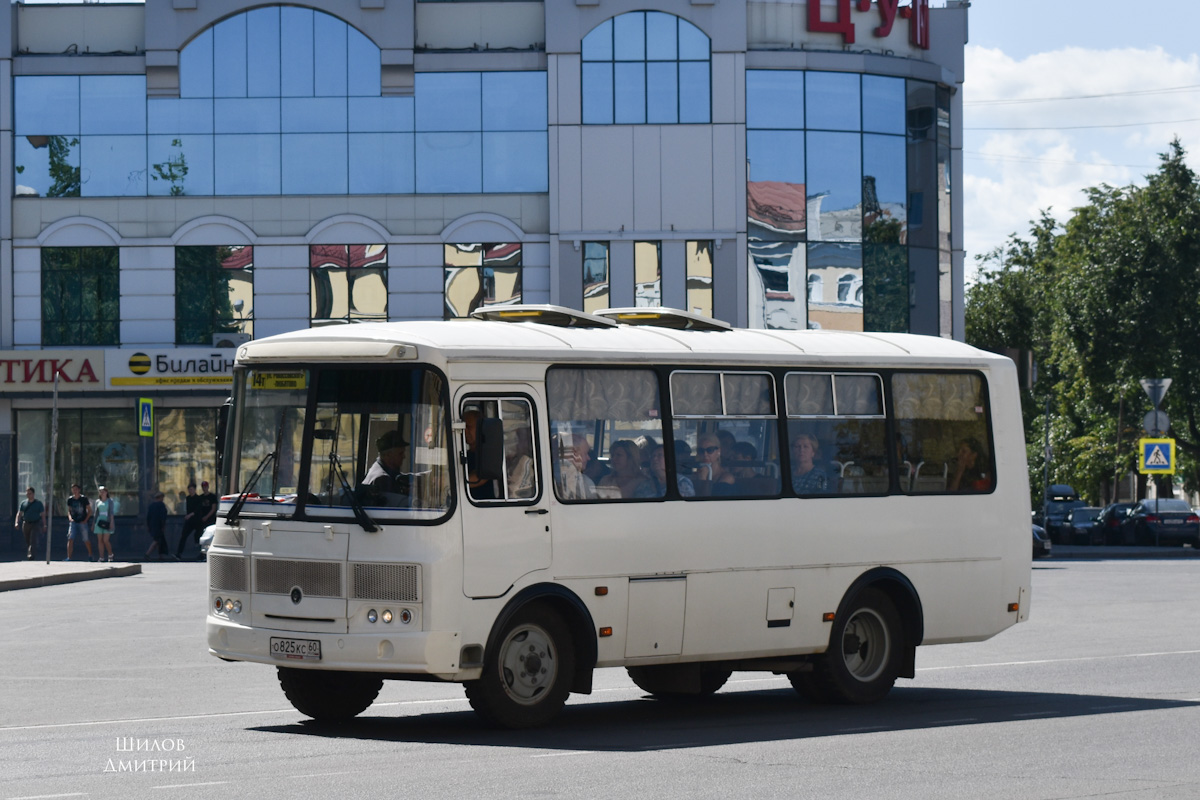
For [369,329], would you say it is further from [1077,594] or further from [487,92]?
[487,92]

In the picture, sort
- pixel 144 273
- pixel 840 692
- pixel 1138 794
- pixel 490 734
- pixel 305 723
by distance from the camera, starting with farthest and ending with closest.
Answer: pixel 144 273, pixel 840 692, pixel 305 723, pixel 490 734, pixel 1138 794

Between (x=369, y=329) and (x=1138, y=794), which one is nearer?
(x=1138, y=794)

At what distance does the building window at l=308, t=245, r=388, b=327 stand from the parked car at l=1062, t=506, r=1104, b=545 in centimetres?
2271

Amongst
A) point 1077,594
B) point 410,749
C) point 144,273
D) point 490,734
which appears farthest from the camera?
point 144,273

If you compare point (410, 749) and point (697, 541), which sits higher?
point (697, 541)

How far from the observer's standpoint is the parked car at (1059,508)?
2232 inches

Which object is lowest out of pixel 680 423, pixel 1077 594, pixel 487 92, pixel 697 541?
pixel 1077 594

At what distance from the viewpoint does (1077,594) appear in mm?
27422

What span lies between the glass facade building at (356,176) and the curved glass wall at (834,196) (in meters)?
0.10

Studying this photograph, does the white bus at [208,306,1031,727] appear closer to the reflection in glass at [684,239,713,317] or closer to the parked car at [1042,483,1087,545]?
the reflection in glass at [684,239,713,317]

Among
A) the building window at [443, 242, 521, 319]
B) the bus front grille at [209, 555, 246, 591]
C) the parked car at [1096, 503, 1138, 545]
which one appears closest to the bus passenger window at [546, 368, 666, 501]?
the bus front grille at [209, 555, 246, 591]

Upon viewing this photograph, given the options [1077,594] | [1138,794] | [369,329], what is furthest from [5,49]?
[1138,794]

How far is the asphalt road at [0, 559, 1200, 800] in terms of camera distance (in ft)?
30.3

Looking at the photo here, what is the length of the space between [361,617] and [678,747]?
6.80ft
